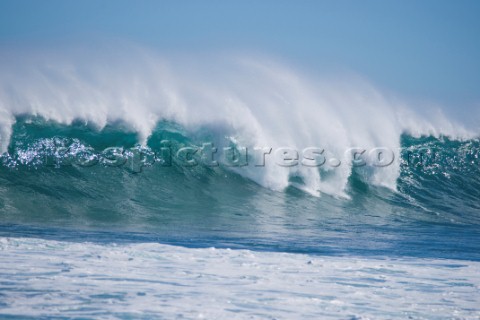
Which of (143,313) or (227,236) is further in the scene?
(227,236)

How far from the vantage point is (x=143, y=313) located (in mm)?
3639

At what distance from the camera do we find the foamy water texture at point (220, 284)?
3.77 meters

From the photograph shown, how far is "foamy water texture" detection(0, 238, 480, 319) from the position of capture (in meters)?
3.77

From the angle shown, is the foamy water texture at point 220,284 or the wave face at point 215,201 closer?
the foamy water texture at point 220,284

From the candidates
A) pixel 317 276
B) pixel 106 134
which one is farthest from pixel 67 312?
pixel 106 134

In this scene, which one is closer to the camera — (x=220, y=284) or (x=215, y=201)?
(x=220, y=284)

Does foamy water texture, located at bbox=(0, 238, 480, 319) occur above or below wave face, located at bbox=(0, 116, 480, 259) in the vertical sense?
below

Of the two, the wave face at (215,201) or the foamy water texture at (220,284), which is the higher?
the wave face at (215,201)

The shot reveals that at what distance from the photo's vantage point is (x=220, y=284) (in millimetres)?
4578

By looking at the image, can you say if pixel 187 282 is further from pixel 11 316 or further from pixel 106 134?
pixel 106 134

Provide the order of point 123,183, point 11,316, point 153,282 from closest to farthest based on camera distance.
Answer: point 11,316
point 153,282
point 123,183

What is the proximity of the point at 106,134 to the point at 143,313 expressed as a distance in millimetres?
10332

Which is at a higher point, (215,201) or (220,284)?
(215,201)

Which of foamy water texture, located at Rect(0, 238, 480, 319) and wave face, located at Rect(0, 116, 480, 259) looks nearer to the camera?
foamy water texture, located at Rect(0, 238, 480, 319)
